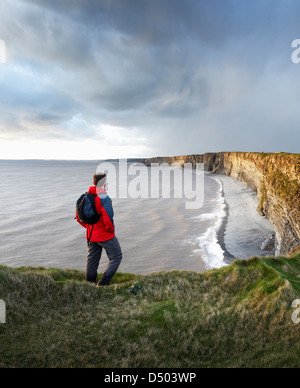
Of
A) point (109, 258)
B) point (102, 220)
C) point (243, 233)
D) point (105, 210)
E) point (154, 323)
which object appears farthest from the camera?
point (243, 233)

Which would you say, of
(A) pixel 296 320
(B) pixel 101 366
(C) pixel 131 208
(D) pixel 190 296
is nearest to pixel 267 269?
(A) pixel 296 320

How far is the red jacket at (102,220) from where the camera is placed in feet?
20.6

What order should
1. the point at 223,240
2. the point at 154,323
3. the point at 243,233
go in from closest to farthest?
the point at 154,323 → the point at 223,240 → the point at 243,233

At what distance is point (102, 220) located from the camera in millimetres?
6469

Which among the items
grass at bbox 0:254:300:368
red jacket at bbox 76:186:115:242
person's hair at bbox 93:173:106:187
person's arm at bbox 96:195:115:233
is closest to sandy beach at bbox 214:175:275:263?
grass at bbox 0:254:300:368

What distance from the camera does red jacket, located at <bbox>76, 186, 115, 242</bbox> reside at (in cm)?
627

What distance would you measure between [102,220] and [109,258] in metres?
1.10

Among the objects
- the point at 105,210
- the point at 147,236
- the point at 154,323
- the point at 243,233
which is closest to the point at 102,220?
the point at 105,210

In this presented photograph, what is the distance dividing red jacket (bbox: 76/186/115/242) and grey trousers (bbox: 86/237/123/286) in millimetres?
211

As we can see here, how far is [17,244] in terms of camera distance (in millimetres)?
19047

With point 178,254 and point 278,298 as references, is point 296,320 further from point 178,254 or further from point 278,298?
point 178,254

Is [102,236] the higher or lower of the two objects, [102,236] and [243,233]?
the higher

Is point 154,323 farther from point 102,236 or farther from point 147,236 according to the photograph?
point 147,236

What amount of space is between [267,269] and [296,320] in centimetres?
188
